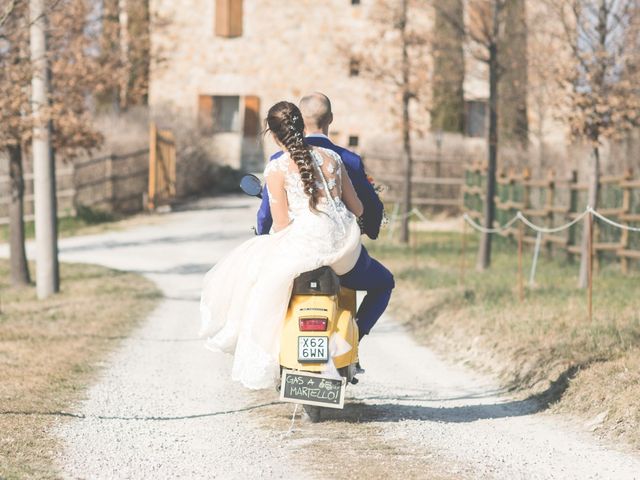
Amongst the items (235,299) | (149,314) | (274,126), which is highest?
(274,126)

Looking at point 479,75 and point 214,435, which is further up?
point 479,75

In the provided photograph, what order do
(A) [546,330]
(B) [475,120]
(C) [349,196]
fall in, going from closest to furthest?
(C) [349,196], (A) [546,330], (B) [475,120]

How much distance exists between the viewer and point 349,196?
7.04 m

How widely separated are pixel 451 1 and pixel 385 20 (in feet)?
14.6

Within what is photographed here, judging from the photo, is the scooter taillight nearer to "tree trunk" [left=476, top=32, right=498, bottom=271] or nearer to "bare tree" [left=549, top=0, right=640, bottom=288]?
"bare tree" [left=549, top=0, right=640, bottom=288]

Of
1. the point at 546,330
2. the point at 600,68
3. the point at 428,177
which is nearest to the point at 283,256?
the point at 546,330

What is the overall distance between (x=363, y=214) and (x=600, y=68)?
8006mm

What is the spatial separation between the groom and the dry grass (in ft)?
6.49

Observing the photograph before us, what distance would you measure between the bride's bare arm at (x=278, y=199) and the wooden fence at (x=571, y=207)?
11022 mm

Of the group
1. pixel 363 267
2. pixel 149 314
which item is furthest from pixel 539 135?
pixel 363 267

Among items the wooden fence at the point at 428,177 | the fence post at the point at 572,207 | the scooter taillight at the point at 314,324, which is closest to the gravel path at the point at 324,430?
the scooter taillight at the point at 314,324

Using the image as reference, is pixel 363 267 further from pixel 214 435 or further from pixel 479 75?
pixel 479 75

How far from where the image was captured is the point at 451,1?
18.7 m

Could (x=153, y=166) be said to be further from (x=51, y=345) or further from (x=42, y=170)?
(x=51, y=345)
